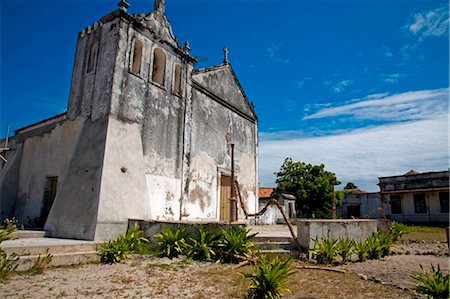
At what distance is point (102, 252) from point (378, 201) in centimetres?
3081

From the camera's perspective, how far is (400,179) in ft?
93.9

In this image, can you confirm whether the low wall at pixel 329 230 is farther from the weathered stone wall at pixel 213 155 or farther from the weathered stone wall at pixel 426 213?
the weathered stone wall at pixel 426 213

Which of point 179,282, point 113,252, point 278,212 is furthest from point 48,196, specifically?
point 278,212

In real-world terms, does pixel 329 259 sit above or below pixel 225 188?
below

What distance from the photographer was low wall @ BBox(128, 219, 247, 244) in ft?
25.9

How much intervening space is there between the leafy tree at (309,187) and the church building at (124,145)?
1473 centimetres

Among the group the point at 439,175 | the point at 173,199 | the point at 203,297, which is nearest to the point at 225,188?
the point at 173,199

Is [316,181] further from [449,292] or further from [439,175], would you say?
[449,292]

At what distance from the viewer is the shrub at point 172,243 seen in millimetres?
7652

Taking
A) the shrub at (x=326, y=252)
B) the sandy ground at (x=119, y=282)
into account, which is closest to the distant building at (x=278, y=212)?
the shrub at (x=326, y=252)

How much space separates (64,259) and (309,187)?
76.0 feet

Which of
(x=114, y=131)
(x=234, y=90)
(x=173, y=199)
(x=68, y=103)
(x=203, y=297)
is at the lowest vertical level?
(x=203, y=297)

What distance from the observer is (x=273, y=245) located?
26.9 feet

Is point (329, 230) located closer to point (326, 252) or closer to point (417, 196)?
point (326, 252)
